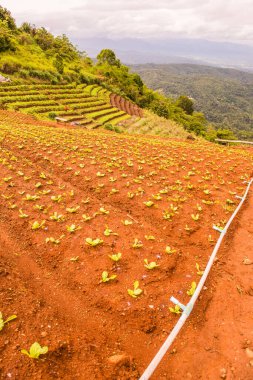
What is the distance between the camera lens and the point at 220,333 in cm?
520

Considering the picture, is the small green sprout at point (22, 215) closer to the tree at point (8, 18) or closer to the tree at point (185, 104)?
the tree at point (8, 18)

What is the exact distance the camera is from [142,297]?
19.2 ft

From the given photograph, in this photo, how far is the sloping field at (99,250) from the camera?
474 centimetres

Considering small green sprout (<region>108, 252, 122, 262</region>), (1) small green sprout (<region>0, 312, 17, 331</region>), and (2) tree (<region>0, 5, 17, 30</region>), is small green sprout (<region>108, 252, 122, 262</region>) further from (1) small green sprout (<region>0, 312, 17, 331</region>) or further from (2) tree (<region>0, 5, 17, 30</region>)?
(2) tree (<region>0, 5, 17, 30</region>)

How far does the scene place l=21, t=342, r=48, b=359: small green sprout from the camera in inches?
170

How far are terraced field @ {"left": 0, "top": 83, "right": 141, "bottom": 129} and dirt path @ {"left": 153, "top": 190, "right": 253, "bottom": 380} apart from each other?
24.8m

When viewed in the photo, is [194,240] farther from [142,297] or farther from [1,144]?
[1,144]

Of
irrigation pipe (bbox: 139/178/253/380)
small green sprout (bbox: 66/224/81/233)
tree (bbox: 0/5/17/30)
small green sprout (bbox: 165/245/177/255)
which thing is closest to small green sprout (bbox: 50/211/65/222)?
small green sprout (bbox: 66/224/81/233)

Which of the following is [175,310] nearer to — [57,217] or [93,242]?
[93,242]

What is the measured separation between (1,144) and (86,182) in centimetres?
729

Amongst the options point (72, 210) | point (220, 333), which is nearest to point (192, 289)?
point (220, 333)

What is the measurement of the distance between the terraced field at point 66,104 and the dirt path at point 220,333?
2483 centimetres

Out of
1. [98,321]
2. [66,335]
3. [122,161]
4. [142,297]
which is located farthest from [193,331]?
[122,161]

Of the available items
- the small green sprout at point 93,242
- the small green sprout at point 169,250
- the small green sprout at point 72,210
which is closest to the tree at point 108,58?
the small green sprout at point 72,210
